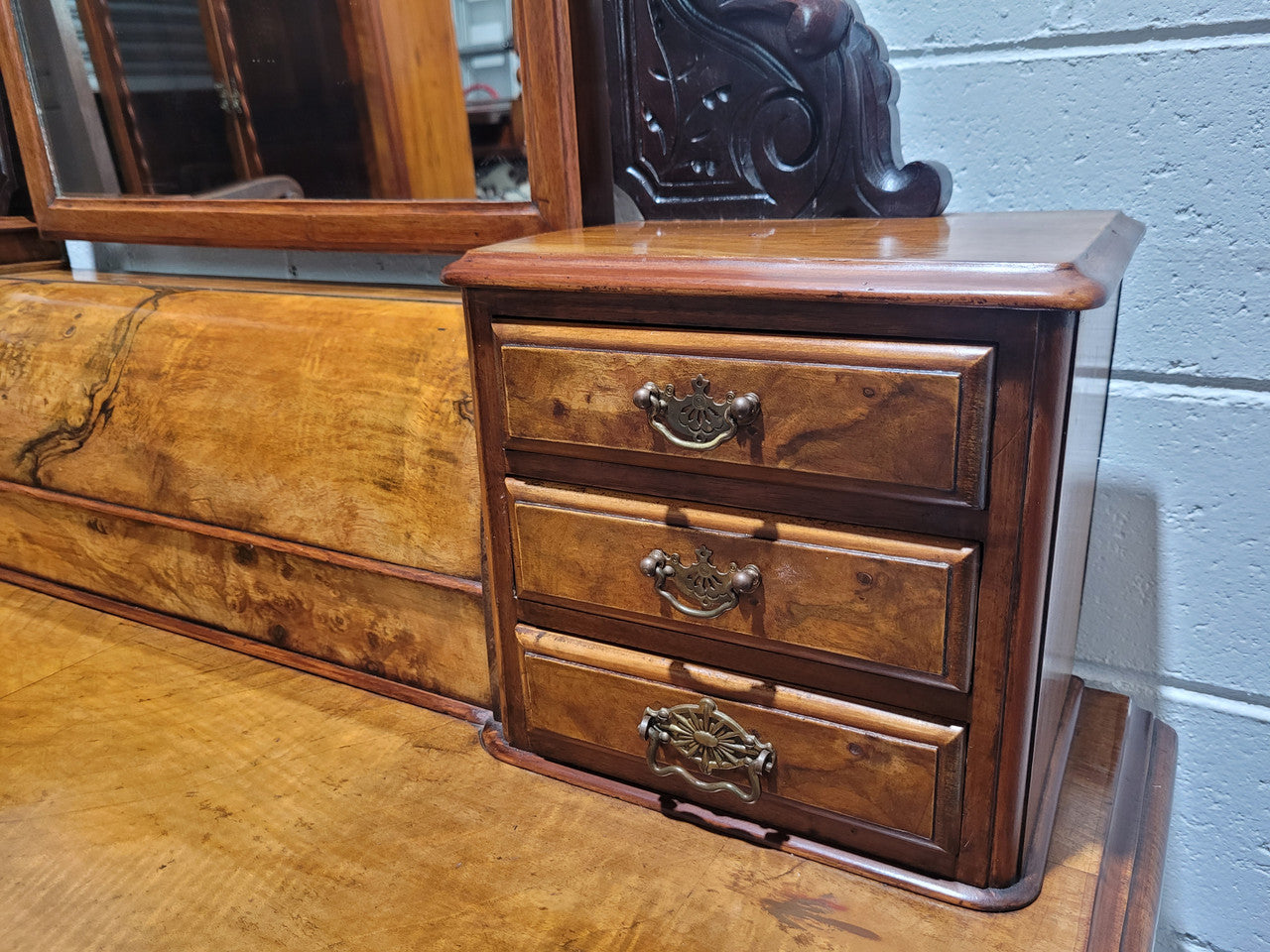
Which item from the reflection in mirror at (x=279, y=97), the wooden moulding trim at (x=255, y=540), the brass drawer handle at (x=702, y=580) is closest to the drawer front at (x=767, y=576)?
the brass drawer handle at (x=702, y=580)

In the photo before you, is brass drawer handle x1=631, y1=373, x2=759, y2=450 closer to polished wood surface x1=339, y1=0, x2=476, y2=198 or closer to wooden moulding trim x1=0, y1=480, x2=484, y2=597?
wooden moulding trim x1=0, y1=480, x2=484, y2=597

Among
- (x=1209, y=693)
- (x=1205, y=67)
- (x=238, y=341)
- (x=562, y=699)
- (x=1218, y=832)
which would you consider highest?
(x=1205, y=67)

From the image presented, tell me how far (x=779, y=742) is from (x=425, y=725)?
373 millimetres

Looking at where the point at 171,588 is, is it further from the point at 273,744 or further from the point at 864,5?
the point at 864,5

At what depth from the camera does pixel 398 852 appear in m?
0.72

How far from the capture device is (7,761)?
2.79 feet

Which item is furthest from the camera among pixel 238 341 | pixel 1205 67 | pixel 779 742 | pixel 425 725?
pixel 238 341

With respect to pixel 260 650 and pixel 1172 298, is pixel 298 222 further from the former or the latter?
pixel 1172 298

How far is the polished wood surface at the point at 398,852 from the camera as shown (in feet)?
2.10

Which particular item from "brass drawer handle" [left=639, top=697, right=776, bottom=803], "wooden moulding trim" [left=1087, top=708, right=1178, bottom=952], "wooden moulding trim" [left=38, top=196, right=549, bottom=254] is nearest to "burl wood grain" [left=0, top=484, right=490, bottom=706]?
"brass drawer handle" [left=639, top=697, right=776, bottom=803]

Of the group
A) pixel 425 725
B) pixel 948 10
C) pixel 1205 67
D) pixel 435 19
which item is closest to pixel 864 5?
pixel 948 10

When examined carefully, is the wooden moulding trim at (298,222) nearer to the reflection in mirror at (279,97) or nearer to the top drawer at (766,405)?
the reflection in mirror at (279,97)

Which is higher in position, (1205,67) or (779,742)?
(1205,67)

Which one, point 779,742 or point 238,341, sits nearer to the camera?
point 779,742
